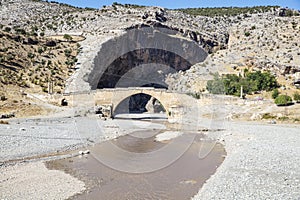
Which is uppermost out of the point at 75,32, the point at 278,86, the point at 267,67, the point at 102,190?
the point at 75,32

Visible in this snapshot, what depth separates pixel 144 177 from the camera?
15.9m

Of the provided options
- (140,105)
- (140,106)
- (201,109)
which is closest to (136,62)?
(140,105)

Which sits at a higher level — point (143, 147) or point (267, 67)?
point (267, 67)

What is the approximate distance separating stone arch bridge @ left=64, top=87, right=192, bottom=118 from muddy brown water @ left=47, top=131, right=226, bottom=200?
2223 cm

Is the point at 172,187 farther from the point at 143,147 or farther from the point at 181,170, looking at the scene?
the point at 143,147

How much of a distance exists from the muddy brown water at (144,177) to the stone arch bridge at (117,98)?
22225 mm

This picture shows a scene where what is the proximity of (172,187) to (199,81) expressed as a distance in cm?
4537

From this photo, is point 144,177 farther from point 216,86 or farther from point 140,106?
point 140,106

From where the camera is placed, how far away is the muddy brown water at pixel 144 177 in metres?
13.3

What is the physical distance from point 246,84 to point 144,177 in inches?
1412

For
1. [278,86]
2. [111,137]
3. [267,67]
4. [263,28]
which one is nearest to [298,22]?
[263,28]

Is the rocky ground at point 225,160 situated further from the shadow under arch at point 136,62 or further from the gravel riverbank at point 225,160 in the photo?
the shadow under arch at point 136,62

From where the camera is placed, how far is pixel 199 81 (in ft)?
192

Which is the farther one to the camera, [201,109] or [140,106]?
[140,106]
